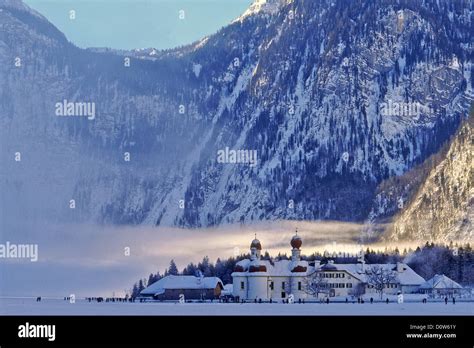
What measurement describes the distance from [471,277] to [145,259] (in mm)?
48039

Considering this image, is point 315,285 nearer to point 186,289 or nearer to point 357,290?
point 357,290

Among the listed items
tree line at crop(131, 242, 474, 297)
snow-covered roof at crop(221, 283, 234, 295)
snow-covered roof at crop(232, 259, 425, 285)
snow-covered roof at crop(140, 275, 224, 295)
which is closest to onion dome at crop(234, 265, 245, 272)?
snow-covered roof at crop(232, 259, 425, 285)

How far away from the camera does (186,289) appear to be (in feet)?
445

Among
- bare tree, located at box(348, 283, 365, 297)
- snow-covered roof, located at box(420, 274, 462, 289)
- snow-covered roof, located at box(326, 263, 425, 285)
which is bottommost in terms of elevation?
bare tree, located at box(348, 283, 365, 297)

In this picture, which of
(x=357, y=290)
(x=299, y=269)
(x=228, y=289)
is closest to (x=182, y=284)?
(x=228, y=289)

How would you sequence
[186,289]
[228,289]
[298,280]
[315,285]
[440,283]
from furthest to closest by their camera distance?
1. [228,289]
2. [298,280]
3. [186,289]
4. [440,283]
5. [315,285]

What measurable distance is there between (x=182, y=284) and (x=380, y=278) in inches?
935

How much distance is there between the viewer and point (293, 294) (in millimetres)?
132250

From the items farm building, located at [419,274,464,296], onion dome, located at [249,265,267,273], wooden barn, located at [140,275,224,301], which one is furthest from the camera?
onion dome, located at [249,265,267,273]

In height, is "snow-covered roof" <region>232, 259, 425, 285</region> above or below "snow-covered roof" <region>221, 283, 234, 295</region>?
above

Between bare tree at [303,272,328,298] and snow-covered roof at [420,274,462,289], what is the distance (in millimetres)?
12521

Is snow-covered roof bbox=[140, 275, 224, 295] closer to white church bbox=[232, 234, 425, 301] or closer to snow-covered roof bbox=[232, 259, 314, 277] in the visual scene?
white church bbox=[232, 234, 425, 301]

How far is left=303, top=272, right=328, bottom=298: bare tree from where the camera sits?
13189cm
